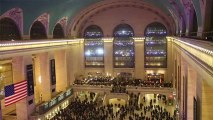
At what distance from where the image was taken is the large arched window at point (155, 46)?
Answer: 101 feet

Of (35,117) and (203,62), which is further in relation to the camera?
(35,117)

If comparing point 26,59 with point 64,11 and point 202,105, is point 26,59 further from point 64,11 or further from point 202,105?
point 202,105

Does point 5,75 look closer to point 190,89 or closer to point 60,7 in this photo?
point 60,7

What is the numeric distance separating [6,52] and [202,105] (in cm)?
1277

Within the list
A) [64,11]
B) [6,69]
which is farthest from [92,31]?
[6,69]

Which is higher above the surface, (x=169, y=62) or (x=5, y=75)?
(x=169, y=62)

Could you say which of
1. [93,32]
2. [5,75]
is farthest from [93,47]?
[5,75]

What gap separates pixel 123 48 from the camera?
32000 mm

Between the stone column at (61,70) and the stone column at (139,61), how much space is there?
8.52m

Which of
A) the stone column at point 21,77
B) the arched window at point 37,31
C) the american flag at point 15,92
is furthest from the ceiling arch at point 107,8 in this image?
the american flag at point 15,92

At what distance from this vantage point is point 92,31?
32406mm

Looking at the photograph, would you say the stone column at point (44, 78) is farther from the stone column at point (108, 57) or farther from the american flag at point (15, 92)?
the stone column at point (108, 57)

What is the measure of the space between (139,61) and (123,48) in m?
2.56

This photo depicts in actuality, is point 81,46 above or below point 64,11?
below
